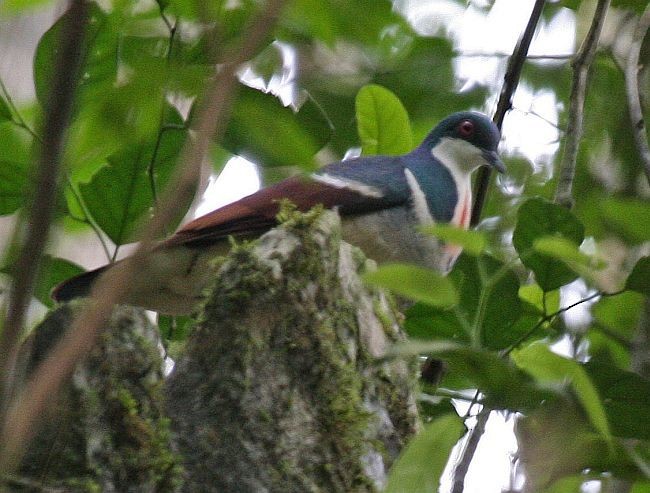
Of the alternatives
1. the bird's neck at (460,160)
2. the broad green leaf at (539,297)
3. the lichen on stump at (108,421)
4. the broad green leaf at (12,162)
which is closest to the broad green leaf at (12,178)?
the broad green leaf at (12,162)

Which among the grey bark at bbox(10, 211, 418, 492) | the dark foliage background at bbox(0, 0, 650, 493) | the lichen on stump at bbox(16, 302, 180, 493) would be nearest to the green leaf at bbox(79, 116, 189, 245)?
the dark foliage background at bbox(0, 0, 650, 493)

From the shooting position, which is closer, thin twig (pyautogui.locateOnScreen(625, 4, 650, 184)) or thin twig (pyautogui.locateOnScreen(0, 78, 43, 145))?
thin twig (pyautogui.locateOnScreen(0, 78, 43, 145))

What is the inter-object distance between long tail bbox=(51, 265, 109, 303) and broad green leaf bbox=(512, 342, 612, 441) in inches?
71.1

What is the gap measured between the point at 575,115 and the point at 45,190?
8.69 feet

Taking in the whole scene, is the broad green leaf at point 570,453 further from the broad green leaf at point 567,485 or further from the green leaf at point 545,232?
Result: the green leaf at point 545,232

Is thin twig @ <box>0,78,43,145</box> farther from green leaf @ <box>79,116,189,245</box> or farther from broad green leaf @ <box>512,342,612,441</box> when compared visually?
broad green leaf @ <box>512,342,612,441</box>

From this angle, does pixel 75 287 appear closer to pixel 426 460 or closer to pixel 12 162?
pixel 12 162

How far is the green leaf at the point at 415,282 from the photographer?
4.85 feet

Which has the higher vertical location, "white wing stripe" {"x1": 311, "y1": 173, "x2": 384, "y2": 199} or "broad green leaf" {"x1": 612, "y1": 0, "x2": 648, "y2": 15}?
"broad green leaf" {"x1": 612, "y1": 0, "x2": 648, "y2": 15}

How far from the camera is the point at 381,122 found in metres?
3.67

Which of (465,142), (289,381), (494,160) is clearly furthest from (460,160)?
(289,381)

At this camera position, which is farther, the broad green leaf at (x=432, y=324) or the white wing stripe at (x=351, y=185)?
the white wing stripe at (x=351, y=185)

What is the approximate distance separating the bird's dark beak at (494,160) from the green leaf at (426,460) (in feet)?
9.34

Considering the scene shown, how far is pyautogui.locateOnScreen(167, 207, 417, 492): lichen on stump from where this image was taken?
2.11 m
